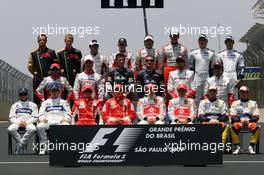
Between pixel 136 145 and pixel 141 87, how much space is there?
3329 millimetres

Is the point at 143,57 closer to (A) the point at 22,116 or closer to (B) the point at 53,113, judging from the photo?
(B) the point at 53,113

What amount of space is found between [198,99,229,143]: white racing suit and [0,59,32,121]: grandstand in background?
56.8 ft

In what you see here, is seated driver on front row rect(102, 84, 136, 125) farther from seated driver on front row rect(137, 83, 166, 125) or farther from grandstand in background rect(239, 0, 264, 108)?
grandstand in background rect(239, 0, 264, 108)

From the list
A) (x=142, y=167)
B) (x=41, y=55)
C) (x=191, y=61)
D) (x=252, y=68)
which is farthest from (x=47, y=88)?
(x=252, y=68)

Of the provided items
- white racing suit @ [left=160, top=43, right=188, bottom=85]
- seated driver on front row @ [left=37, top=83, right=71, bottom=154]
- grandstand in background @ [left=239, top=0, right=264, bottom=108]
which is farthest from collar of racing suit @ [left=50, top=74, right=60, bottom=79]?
grandstand in background @ [left=239, top=0, right=264, bottom=108]

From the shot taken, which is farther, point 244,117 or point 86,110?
point 244,117

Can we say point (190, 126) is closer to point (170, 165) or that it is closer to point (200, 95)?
point (170, 165)

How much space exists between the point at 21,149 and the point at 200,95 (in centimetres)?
384

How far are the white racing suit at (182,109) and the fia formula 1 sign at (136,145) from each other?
257 cm

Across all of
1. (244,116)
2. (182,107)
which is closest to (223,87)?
(244,116)

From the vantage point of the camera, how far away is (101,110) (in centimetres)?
1546

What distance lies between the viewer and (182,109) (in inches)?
601

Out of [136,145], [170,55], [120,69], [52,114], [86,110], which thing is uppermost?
[170,55]

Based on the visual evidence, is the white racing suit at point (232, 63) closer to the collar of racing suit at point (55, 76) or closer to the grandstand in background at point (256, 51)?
the collar of racing suit at point (55, 76)
